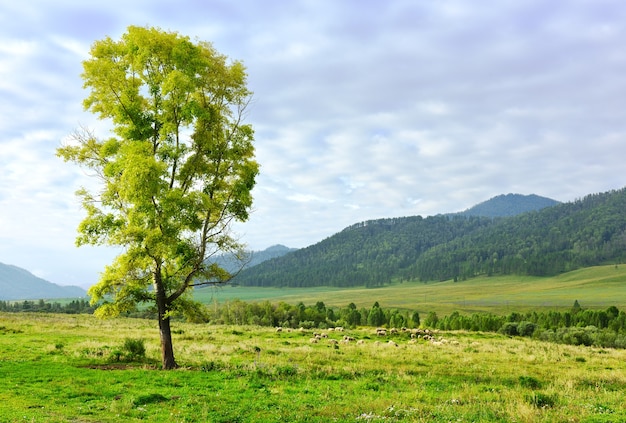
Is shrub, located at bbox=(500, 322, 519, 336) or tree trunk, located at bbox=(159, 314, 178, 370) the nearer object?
tree trunk, located at bbox=(159, 314, 178, 370)

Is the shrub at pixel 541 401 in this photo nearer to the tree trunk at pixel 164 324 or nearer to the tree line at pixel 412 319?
the tree trunk at pixel 164 324

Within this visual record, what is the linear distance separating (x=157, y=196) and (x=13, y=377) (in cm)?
1069

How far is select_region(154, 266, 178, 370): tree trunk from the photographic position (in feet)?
74.8

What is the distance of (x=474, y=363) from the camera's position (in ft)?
97.1

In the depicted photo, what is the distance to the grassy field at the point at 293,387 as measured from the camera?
13.9m

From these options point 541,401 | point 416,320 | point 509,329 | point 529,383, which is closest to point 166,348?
point 541,401

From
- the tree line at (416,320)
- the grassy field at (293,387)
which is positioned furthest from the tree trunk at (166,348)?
the tree line at (416,320)

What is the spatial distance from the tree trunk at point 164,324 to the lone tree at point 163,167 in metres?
0.05

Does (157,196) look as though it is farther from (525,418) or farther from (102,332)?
(102,332)

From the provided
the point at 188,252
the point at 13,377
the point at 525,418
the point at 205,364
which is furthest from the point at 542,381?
the point at 13,377

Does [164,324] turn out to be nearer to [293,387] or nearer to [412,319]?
[293,387]

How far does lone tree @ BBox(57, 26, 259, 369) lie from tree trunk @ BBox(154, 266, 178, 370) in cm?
5

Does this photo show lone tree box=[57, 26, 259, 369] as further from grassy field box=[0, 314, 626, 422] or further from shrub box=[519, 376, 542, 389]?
shrub box=[519, 376, 542, 389]

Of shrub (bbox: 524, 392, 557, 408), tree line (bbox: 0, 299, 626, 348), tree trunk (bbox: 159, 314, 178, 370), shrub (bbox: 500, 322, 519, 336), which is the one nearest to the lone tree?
tree trunk (bbox: 159, 314, 178, 370)
